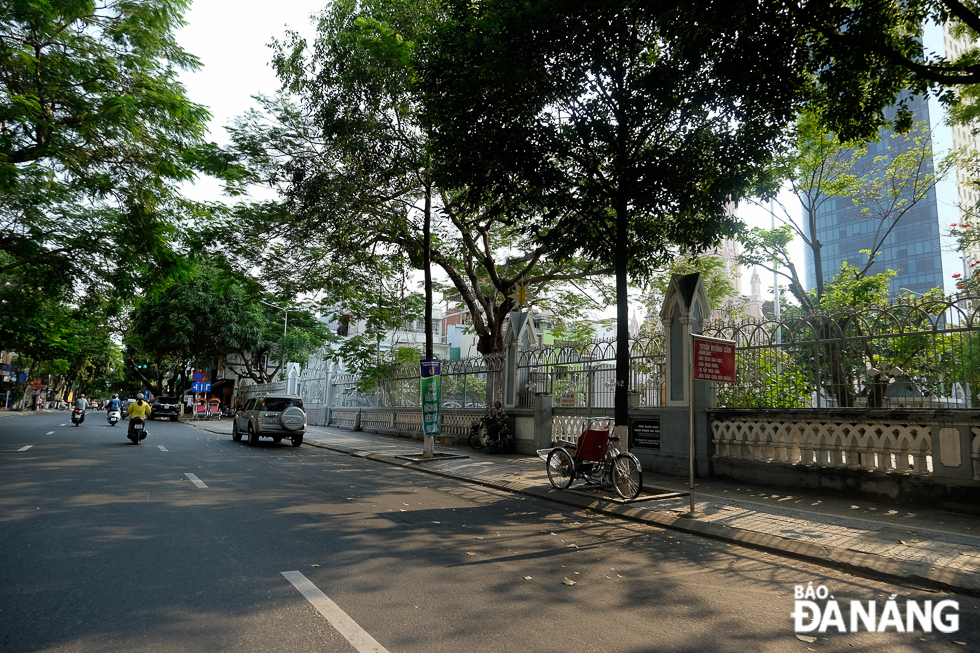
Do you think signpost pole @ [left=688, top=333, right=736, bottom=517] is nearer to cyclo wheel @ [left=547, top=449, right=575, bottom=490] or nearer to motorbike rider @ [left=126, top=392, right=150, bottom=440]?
cyclo wheel @ [left=547, top=449, right=575, bottom=490]

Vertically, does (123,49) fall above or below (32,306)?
above

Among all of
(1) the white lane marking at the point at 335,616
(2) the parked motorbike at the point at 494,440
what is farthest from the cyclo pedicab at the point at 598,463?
(2) the parked motorbike at the point at 494,440

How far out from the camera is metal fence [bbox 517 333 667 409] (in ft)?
43.2

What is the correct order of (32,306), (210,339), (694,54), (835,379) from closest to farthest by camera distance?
(694,54)
(835,379)
(32,306)
(210,339)

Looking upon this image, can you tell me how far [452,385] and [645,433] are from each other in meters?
9.01

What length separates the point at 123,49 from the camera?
15.0 m

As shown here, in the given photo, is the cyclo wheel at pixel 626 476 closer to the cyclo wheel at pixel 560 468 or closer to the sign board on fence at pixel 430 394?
the cyclo wheel at pixel 560 468

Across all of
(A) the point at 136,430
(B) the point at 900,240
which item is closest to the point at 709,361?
(A) the point at 136,430

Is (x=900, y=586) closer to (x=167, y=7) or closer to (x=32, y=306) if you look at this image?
(x=167, y=7)

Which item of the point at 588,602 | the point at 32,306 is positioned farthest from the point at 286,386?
the point at 588,602

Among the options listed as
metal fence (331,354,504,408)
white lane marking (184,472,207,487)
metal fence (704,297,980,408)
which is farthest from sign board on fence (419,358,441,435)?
metal fence (704,297,980,408)

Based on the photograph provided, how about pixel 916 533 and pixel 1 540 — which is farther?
pixel 916 533

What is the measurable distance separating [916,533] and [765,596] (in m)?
3.36

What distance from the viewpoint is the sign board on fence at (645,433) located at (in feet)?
41.0
